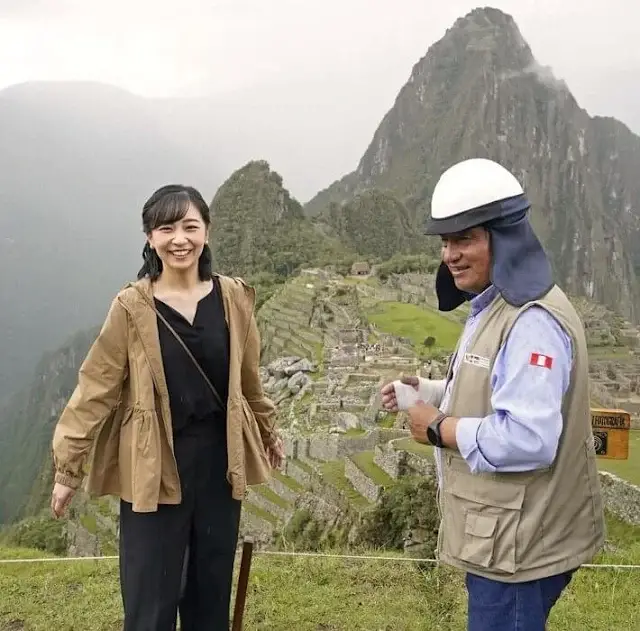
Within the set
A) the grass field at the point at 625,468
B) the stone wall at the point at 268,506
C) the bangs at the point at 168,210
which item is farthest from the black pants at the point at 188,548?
the stone wall at the point at 268,506

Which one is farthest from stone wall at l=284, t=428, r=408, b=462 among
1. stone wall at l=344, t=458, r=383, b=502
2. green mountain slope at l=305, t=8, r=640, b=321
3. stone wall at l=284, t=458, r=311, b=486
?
green mountain slope at l=305, t=8, r=640, b=321

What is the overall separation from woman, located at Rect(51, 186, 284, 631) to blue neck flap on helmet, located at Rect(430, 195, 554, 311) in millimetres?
733

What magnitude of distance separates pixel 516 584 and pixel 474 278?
647mm

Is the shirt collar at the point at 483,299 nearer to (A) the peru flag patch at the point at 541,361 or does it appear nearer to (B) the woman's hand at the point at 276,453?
(A) the peru flag patch at the point at 541,361

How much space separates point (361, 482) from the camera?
8.25 metres

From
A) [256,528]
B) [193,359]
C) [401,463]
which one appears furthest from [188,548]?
[256,528]

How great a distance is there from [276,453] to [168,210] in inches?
34.8

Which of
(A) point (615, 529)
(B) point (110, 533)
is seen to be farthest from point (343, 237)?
(A) point (615, 529)

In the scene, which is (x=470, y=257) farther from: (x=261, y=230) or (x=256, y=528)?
(x=261, y=230)

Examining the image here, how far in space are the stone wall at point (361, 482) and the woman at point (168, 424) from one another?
5789 millimetres

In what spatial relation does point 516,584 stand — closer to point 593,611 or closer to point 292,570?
point 593,611

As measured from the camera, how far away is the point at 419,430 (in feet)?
4.77

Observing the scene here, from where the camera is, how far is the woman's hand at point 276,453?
2162 mm

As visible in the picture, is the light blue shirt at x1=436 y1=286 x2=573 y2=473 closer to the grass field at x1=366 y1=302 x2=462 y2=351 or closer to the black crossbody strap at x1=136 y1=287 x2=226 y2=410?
the black crossbody strap at x1=136 y1=287 x2=226 y2=410
